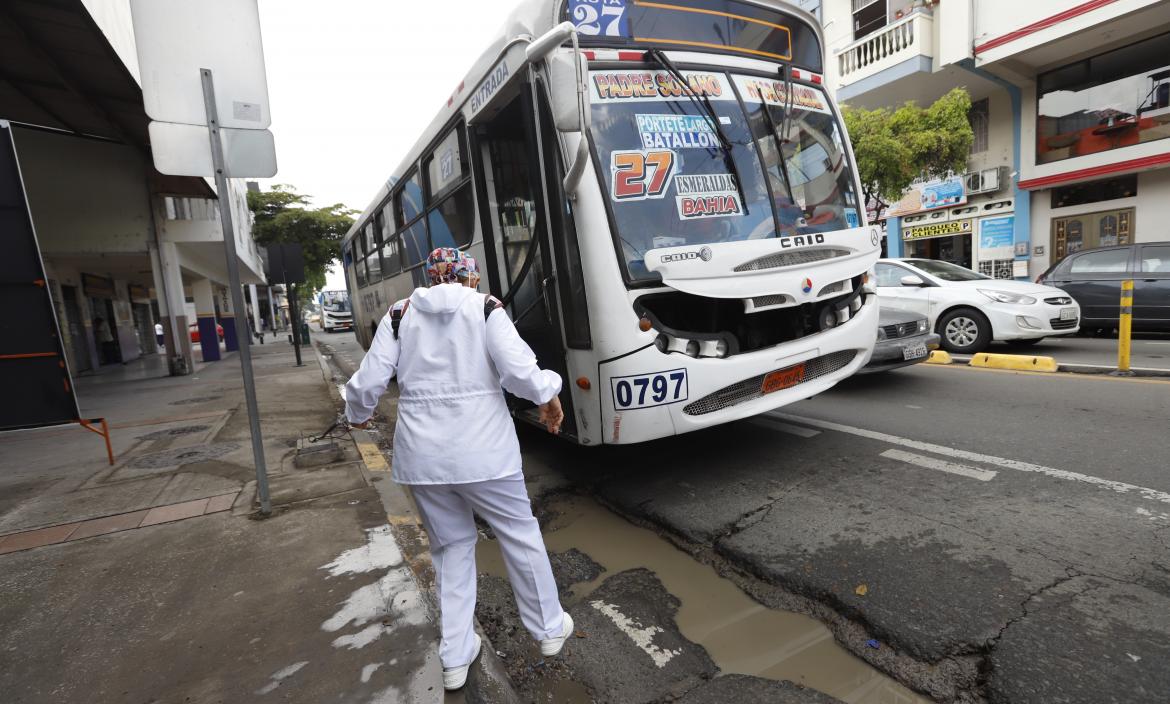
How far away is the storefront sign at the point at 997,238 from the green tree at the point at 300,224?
25810mm

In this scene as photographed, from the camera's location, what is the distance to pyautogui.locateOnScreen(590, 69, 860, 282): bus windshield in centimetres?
358

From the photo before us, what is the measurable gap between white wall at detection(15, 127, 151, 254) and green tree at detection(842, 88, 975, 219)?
15314 mm

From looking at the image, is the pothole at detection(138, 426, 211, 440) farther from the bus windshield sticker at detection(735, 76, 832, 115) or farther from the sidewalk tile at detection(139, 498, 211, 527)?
the bus windshield sticker at detection(735, 76, 832, 115)

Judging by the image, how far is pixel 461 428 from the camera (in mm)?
2250

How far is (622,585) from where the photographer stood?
311cm

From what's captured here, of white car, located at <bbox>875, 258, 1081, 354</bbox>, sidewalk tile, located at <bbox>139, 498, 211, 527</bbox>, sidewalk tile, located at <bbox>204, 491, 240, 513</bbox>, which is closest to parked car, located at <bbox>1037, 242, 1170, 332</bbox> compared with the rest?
white car, located at <bbox>875, 258, 1081, 354</bbox>

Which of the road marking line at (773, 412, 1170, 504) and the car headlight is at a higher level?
the car headlight

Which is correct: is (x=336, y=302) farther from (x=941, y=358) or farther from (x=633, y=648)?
(x=633, y=648)

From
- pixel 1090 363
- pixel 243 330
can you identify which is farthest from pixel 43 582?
pixel 1090 363

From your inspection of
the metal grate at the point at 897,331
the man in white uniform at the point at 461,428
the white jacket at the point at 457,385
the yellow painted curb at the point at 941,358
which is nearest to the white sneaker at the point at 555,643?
the man in white uniform at the point at 461,428

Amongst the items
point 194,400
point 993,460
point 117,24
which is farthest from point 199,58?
point 194,400

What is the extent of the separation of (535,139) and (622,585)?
2651mm

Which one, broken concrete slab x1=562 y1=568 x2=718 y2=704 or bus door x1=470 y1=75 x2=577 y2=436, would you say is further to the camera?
bus door x1=470 y1=75 x2=577 y2=436

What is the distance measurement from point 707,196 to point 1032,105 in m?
16.2
